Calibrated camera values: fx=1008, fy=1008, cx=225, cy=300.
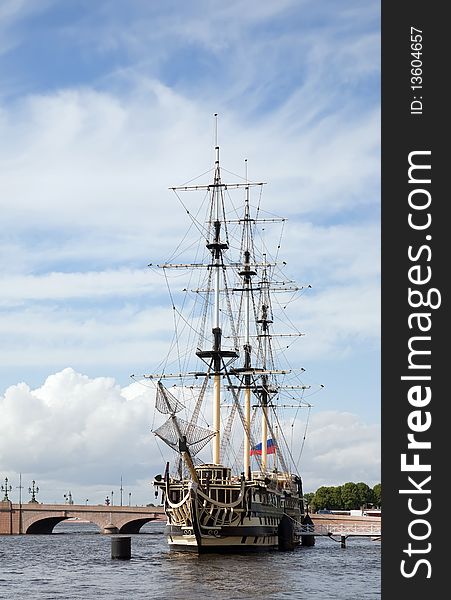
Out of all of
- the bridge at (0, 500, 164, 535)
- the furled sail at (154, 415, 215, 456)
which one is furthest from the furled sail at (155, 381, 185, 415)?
the bridge at (0, 500, 164, 535)

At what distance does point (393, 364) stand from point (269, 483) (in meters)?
79.6

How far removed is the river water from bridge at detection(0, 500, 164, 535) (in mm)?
84049

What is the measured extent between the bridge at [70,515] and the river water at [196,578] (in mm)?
84049

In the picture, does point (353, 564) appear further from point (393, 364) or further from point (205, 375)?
point (393, 364)

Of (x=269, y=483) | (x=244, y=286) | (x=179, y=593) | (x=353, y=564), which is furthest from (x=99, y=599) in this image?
(x=244, y=286)

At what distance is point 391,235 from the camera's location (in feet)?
85.3

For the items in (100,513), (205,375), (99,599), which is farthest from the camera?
(100,513)

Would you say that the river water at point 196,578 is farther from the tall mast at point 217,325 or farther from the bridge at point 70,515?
the bridge at point 70,515

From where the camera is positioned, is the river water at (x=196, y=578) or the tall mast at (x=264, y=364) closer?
the river water at (x=196, y=578)

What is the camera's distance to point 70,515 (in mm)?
180750

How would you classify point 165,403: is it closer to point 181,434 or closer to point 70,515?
point 181,434

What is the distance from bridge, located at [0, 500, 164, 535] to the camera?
181125 mm

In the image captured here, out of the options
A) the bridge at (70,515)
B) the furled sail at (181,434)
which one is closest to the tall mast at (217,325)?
the furled sail at (181,434)

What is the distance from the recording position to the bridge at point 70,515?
18112 centimetres
